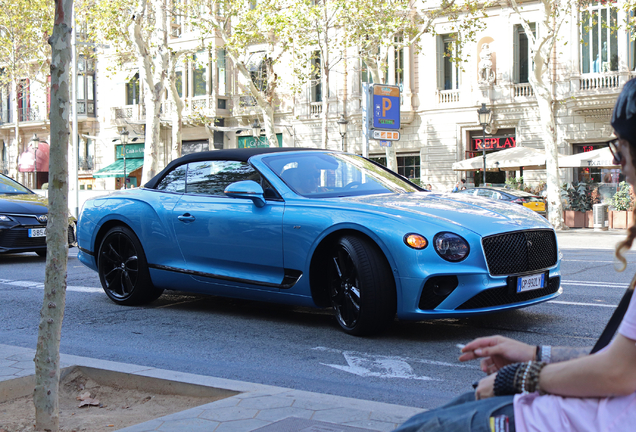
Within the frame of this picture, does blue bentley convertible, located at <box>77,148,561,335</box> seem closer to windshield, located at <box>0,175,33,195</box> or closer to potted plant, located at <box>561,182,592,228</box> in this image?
windshield, located at <box>0,175,33,195</box>

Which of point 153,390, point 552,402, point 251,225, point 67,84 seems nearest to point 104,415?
point 153,390

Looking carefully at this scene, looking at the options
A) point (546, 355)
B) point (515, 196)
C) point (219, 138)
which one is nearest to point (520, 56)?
point (515, 196)

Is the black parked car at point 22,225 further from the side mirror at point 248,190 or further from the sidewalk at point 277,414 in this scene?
the sidewalk at point 277,414

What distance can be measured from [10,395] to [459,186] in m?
25.0

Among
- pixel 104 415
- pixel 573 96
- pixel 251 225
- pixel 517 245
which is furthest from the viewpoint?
pixel 573 96

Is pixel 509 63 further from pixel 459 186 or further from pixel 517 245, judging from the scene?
pixel 517 245

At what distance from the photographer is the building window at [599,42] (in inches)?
1070

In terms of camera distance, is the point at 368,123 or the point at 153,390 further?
the point at 368,123

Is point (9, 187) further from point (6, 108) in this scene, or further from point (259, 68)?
point (6, 108)

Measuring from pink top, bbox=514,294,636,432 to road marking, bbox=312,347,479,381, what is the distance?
2.98 meters

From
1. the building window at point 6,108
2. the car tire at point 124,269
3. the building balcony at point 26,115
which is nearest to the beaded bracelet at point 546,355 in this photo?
the car tire at point 124,269

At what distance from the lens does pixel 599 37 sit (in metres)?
27.7

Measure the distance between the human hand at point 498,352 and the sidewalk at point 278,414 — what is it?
1.30 metres

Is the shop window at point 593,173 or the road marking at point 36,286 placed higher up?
the shop window at point 593,173
